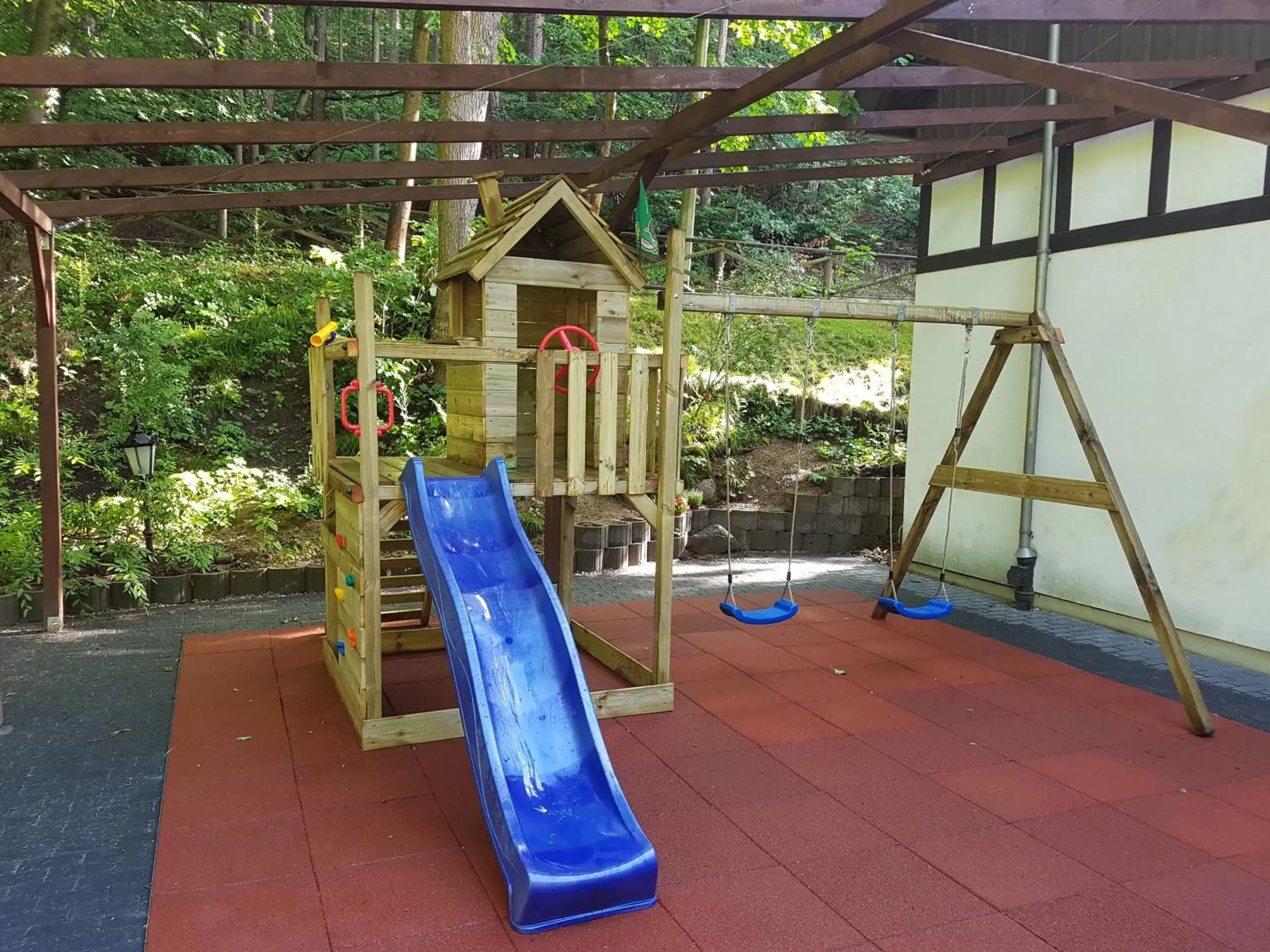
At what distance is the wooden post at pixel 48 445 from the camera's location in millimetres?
5914

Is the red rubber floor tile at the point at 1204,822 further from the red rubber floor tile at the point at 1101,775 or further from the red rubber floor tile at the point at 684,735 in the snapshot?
the red rubber floor tile at the point at 684,735

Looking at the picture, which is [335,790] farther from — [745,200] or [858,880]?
[745,200]

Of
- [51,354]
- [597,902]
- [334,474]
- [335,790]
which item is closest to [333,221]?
[51,354]

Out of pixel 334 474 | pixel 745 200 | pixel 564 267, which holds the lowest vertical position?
pixel 334 474

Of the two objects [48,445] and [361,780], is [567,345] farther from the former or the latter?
[48,445]

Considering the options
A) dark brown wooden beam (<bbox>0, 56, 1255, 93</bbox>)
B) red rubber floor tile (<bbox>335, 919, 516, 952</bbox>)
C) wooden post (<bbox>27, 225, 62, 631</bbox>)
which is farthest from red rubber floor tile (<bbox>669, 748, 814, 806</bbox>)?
wooden post (<bbox>27, 225, 62, 631</bbox>)

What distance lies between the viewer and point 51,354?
5965 mm

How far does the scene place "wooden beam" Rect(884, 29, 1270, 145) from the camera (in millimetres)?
3520

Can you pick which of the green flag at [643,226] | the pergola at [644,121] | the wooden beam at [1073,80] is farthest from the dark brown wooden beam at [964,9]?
the green flag at [643,226]

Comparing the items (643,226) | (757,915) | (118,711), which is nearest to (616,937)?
(757,915)

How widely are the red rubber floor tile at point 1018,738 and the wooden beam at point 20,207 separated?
6339mm

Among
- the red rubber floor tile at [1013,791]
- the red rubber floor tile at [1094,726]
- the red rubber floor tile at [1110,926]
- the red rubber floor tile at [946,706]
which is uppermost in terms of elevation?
the red rubber floor tile at [1110,926]

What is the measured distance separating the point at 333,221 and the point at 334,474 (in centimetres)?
1356

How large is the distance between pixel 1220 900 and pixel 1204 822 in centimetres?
66
